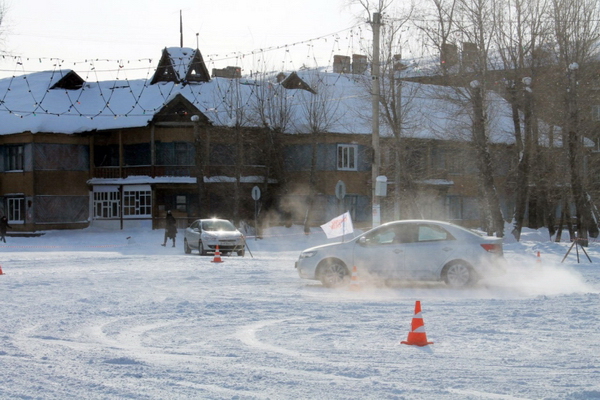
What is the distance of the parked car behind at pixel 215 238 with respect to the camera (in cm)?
3114

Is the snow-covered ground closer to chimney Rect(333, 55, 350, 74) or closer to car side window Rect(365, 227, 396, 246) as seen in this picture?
car side window Rect(365, 227, 396, 246)

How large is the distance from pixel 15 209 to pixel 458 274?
39.9 metres

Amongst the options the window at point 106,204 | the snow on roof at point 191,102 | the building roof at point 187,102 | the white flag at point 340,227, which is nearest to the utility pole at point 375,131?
the white flag at point 340,227

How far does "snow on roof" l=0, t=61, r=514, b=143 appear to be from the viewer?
1941 inches

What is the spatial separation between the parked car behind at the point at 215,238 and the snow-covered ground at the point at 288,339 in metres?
11.1

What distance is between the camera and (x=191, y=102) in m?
49.4

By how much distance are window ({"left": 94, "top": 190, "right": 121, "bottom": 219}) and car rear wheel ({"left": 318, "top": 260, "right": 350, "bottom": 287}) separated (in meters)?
35.9

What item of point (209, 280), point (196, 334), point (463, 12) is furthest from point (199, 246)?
point (196, 334)

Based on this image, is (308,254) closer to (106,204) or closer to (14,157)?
(106,204)

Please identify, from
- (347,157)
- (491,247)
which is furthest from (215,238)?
(347,157)

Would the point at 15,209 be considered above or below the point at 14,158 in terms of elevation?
below

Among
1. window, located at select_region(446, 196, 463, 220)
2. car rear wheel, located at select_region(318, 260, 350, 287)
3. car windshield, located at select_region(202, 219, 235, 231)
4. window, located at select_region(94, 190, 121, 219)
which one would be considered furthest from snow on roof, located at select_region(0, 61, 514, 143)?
car rear wheel, located at select_region(318, 260, 350, 287)

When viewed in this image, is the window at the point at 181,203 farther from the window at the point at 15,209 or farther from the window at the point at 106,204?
the window at the point at 15,209

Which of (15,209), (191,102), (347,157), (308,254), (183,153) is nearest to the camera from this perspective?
(308,254)
